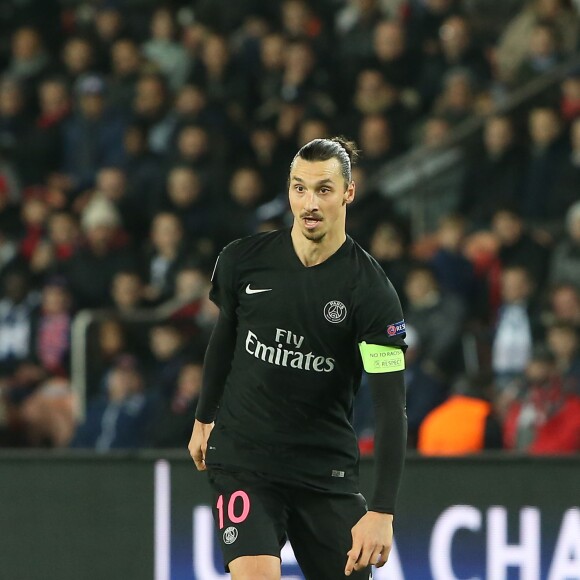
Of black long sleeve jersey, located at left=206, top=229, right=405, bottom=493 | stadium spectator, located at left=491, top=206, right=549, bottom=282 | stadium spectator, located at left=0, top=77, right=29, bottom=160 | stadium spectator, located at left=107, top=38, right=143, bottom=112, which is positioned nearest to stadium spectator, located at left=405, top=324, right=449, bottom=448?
stadium spectator, located at left=491, top=206, right=549, bottom=282

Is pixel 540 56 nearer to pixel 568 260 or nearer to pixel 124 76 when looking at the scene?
pixel 568 260

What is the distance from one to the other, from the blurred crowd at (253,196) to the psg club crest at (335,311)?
3450 millimetres

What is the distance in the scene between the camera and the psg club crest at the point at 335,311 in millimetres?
4750

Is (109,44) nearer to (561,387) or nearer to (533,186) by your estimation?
(533,186)

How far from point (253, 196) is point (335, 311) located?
21.8 ft

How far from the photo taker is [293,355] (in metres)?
4.80

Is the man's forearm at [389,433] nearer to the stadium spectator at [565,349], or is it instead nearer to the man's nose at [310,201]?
the man's nose at [310,201]

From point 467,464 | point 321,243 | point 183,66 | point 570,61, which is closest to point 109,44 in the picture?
point 183,66

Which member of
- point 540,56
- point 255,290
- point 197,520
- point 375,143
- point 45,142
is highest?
point 540,56

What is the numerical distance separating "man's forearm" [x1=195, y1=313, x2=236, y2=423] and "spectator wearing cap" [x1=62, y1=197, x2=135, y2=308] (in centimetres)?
611

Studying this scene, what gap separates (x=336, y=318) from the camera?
15.6ft

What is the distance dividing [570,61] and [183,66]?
3730 mm

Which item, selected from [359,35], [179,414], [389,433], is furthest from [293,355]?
[359,35]

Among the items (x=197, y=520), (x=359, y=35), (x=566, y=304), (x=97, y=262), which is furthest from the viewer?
(x=359, y=35)
